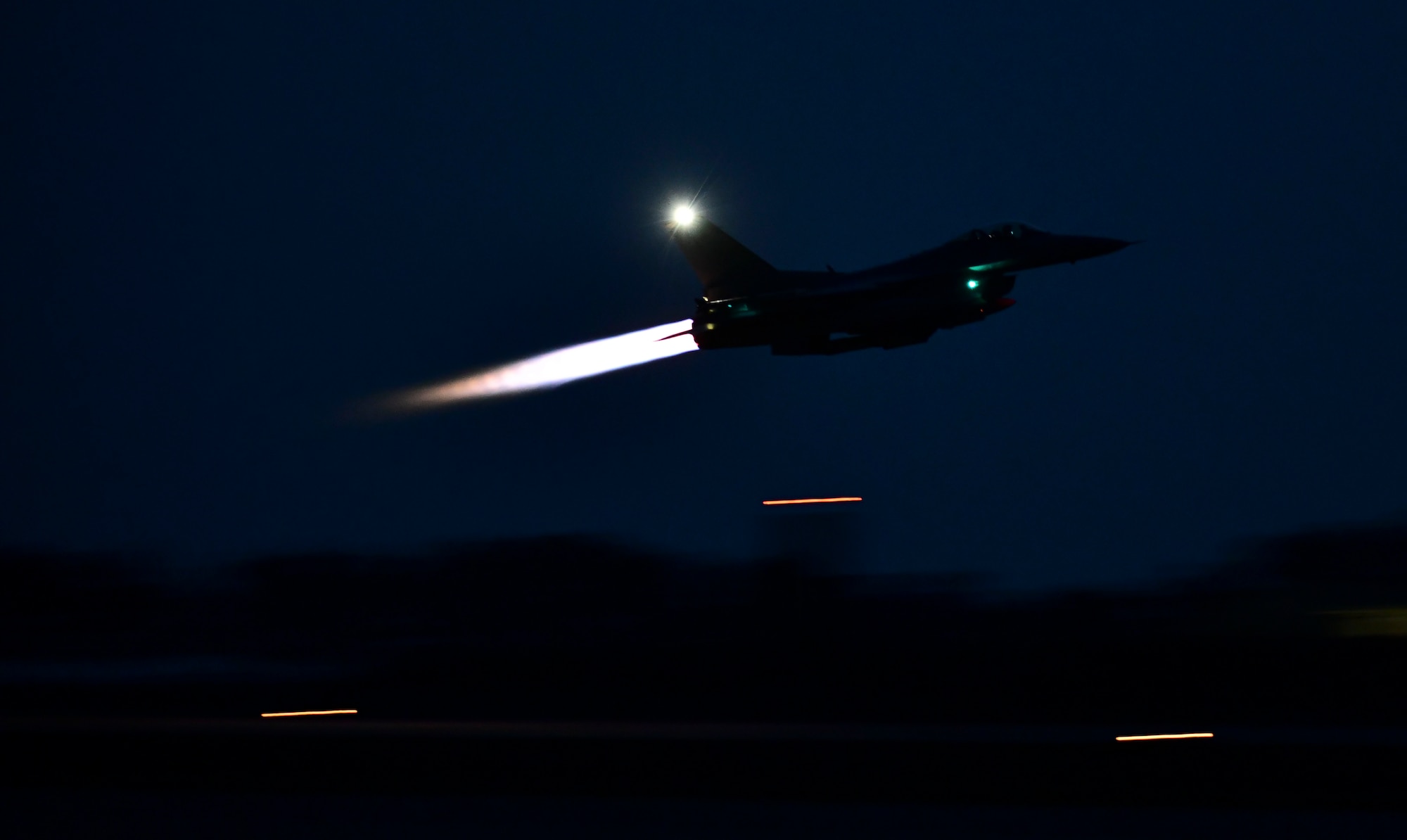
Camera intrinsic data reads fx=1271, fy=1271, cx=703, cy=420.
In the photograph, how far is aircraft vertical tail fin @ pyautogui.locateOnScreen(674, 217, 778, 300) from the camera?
2178cm

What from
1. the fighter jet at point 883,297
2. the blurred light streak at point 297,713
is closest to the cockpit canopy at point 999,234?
the fighter jet at point 883,297

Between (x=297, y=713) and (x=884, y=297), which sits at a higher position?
(x=884, y=297)

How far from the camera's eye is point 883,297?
2097cm

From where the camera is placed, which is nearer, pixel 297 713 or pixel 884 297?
pixel 884 297

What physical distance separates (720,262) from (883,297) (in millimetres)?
2929

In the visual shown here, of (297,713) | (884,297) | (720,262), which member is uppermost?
(720,262)

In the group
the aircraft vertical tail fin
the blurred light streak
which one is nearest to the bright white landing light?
the aircraft vertical tail fin

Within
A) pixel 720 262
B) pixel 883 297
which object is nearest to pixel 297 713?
pixel 720 262

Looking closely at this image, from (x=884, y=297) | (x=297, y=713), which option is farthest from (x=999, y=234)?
(x=297, y=713)

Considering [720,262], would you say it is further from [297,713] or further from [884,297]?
[297,713]

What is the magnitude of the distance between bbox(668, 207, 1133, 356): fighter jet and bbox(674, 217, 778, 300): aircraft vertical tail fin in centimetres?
3

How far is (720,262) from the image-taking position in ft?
72.0

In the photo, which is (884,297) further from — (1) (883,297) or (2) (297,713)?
(2) (297,713)

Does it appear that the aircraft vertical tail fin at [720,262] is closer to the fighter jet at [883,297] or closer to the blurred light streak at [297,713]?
the fighter jet at [883,297]
